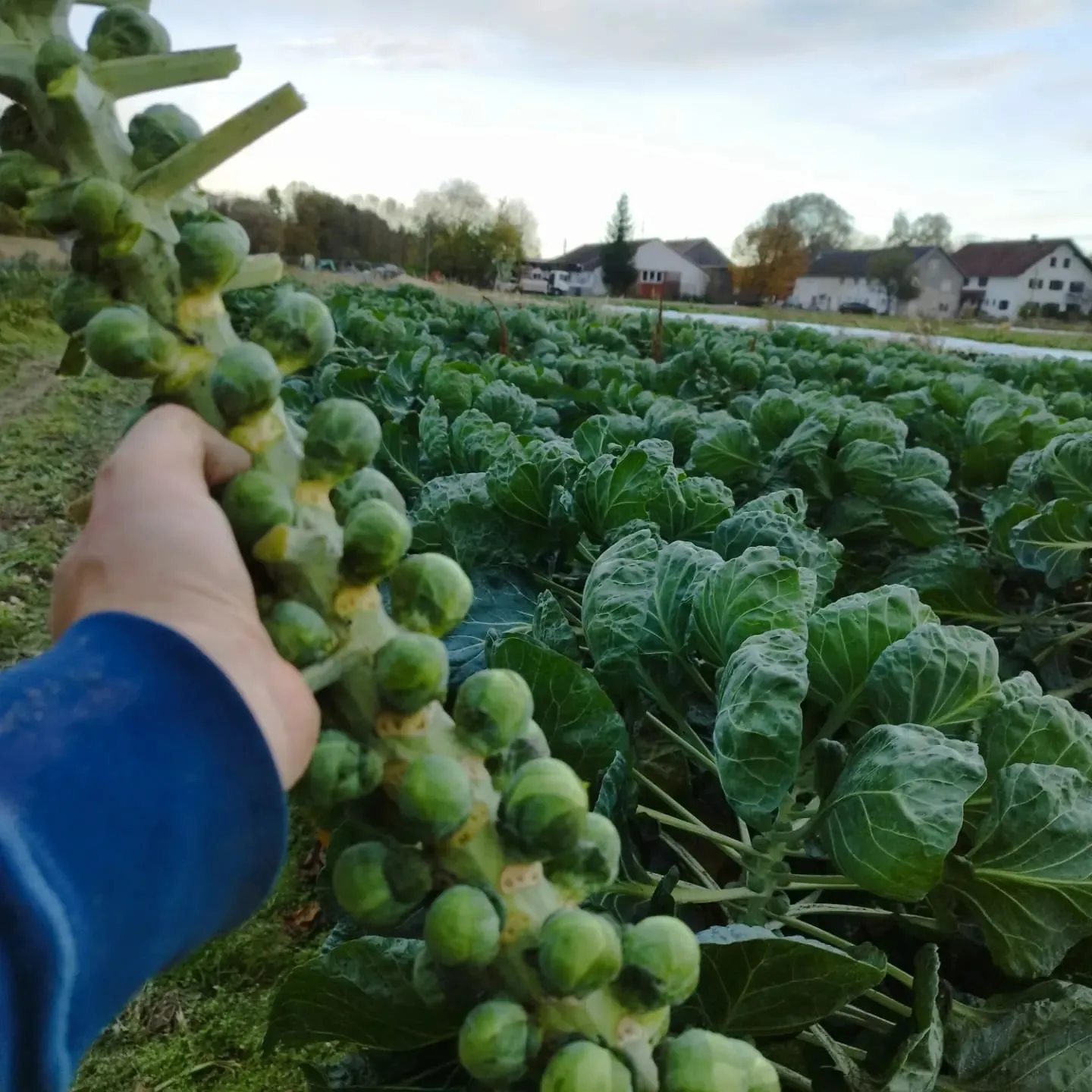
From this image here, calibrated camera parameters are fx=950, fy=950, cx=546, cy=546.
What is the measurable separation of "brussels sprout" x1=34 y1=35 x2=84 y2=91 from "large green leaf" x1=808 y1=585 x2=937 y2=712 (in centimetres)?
109

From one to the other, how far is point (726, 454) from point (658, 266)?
7389cm

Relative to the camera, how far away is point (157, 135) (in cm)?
88

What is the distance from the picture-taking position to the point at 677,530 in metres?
2.03

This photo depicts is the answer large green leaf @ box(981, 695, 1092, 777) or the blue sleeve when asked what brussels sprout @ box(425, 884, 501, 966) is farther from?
large green leaf @ box(981, 695, 1092, 777)

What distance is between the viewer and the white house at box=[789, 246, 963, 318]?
6141 cm

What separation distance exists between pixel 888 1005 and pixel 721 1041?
19.8 inches

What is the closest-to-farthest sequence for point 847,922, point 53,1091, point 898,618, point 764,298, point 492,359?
point 53,1091, point 898,618, point 847,922, point 492,359, point 764,298

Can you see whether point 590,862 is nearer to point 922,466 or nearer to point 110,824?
point 110,824

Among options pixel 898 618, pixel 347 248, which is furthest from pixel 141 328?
pixel 347 248

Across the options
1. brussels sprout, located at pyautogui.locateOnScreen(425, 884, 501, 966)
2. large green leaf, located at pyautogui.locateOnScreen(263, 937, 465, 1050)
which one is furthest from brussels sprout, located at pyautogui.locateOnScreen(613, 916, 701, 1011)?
large green leaf, located at pyautogui.locateOnScreen(263, 937, 465, 1050)

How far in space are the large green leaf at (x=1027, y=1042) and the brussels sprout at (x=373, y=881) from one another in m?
0.77

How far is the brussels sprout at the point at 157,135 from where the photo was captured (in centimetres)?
87

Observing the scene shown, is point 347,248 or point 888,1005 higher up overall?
point 347,248

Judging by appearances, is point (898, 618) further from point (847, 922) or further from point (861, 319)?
point (861, 319)
